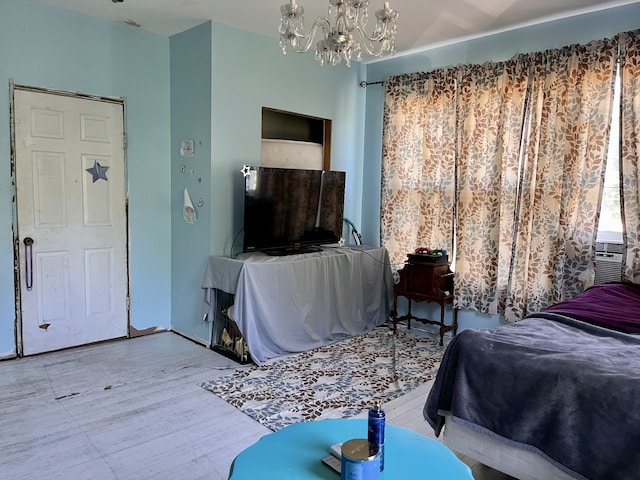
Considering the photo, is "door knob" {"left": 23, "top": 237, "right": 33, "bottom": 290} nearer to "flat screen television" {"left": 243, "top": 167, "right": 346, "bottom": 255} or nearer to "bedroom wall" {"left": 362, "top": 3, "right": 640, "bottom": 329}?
"flat screen television" {"left": 243, "top": 167, "right": 346, "bottom": 255}

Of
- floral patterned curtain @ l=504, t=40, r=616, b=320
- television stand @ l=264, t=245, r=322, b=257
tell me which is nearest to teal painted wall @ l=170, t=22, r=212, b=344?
television stand @ l=264, t=245, r=322, b=257

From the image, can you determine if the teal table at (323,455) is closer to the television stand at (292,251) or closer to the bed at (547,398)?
the bed at (547,398)

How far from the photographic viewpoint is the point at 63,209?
12.4 feet

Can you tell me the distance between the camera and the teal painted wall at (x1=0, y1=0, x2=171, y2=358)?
3.48m

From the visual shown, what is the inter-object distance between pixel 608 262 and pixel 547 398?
6.79ft

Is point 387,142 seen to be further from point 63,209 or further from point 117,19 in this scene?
point 63,209

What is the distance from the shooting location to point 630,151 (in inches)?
129

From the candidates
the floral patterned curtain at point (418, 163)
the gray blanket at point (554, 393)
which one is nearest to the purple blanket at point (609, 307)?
the gray blanket at point (554, 393)

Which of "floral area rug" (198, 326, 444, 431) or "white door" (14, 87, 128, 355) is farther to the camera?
"white door" (14, 87, 128, 355)

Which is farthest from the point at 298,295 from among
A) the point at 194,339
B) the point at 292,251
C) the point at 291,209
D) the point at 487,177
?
A: the point at 487,177

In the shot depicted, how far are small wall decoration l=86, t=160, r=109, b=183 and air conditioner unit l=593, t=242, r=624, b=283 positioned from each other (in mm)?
3998

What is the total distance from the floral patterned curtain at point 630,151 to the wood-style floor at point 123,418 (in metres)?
1.78

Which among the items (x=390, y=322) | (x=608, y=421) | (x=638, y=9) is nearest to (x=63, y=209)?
(x=390, y=322)

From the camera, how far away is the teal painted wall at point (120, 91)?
11.4 feet
